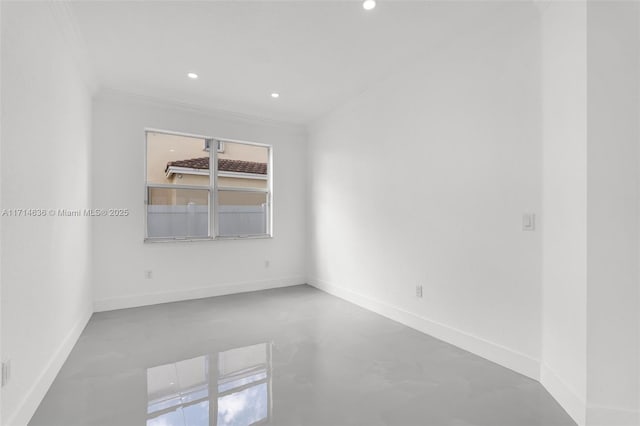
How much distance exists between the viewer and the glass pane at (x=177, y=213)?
13.7 feet

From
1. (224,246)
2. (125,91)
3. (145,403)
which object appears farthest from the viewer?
(224,246)

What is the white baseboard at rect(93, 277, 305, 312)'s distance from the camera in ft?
12.5

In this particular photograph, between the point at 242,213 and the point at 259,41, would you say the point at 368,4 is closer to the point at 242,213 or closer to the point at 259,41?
the point at 259,41

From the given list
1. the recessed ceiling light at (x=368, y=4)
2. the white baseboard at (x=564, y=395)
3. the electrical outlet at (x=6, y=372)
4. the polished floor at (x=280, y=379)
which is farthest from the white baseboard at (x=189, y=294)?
the recessed ceiling light at (x=368, y=4)

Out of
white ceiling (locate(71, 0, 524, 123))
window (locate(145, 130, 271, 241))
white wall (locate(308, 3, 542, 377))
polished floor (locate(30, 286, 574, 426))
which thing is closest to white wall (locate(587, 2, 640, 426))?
polished floor (locate(30, 286, 574, 426))

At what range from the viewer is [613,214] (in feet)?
5.47

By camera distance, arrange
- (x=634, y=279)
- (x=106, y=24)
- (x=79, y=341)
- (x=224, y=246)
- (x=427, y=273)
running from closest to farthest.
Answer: (x=634, y=279) → (x=106, y=24) → (x=79, y=341) → (x=427, y=273) → (x=224, y=246)

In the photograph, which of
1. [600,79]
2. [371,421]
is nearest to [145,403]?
[371,421]

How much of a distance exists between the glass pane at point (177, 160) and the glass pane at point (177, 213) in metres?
0.15

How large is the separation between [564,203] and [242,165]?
13.3 ft

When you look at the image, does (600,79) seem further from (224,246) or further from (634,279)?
(224,246)

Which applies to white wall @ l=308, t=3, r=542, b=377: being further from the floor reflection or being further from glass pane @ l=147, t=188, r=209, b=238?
glass pane @ l=147, t=188, r=209, b=238

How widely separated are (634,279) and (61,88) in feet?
13.2

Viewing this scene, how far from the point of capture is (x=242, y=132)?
4.69m
